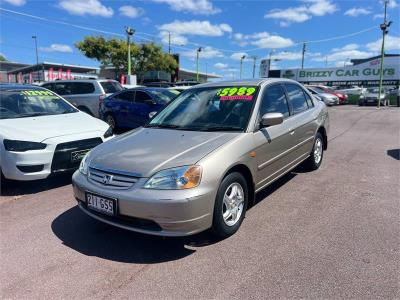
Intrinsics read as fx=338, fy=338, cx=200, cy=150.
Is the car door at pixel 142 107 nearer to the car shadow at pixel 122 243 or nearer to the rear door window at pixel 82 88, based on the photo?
the rear door window at pixel 82 88

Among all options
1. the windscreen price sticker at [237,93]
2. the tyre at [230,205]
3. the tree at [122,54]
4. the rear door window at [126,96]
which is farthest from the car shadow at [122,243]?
the tree at [122,54]

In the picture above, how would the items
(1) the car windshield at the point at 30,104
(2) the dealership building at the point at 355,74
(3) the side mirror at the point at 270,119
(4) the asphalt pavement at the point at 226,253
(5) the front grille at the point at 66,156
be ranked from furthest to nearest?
1. (2) the dealership building at the point at 355,74
2. (1) the car windshield at the point at 30,104
3. (5) the front grille at the point at 66,156
4. (3) the side mirror at the point at 270,119
5. (4) the asphalt pavement at the point at 226,253

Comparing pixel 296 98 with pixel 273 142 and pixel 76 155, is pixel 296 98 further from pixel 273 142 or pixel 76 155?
pixel 76 155

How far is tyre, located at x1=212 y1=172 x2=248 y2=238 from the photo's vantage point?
3330 millimetres

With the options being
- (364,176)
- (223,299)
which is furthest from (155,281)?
(364,176)

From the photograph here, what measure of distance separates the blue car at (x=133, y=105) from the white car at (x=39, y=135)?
355 centimetres

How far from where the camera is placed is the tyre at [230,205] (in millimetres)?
3330

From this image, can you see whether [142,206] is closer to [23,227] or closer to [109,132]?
[23,227]

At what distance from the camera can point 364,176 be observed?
230 inches

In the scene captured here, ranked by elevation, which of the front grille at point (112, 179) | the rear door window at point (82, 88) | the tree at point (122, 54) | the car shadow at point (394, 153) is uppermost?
the tree at point (122, 54)

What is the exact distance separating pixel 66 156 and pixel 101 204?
6.93 ft

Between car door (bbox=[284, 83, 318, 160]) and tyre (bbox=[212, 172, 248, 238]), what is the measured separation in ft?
5.26

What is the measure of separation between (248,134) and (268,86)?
1.10 m

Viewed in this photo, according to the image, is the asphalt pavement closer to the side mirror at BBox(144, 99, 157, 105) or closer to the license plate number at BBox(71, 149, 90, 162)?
the license plate number at BBox(71, 149, 90, 162)
